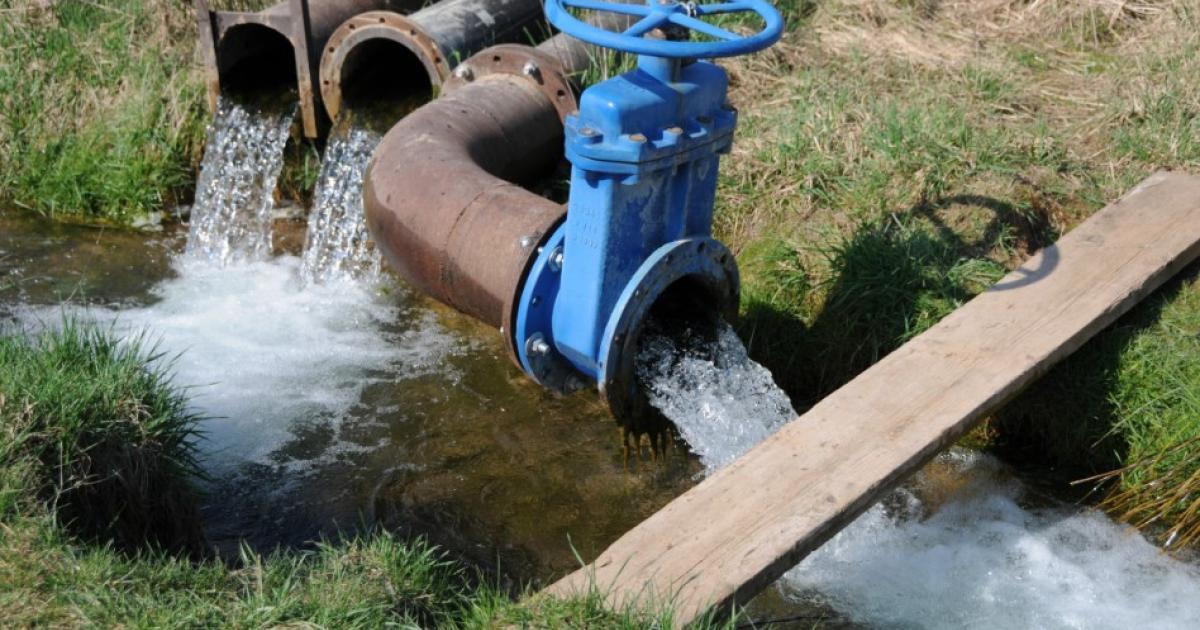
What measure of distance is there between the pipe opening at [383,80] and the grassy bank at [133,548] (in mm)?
2323

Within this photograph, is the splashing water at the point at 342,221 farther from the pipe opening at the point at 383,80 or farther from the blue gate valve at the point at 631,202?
the blue gate valve at the point at 631,202

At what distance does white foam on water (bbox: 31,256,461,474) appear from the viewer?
4.66 m

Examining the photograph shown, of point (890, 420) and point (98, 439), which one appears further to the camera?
point (890, 420)

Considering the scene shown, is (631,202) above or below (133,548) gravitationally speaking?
above

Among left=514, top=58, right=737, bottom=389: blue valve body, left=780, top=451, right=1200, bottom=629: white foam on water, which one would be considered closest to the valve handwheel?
left=514, top=58, right=737, bottom=389: blue valve body

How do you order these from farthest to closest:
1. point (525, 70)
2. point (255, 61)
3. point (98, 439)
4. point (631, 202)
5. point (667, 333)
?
point (255, 61), point (525, 70), point (667, 333), point (631, 202), point (98, 439)

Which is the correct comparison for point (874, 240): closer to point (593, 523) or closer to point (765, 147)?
point (765, 147)

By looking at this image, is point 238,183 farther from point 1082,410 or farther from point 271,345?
point 1082,410

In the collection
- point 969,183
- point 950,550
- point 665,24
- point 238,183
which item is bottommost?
point 950,550

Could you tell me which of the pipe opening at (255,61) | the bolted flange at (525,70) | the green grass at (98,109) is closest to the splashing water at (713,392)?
the bolted flange at (525,70)

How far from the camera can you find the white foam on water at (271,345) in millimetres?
4664

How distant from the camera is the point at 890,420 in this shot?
11.9 ft

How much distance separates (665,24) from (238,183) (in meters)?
2.89

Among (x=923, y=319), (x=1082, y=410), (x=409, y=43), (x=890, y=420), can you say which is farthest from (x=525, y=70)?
(x=1082, y=410)
